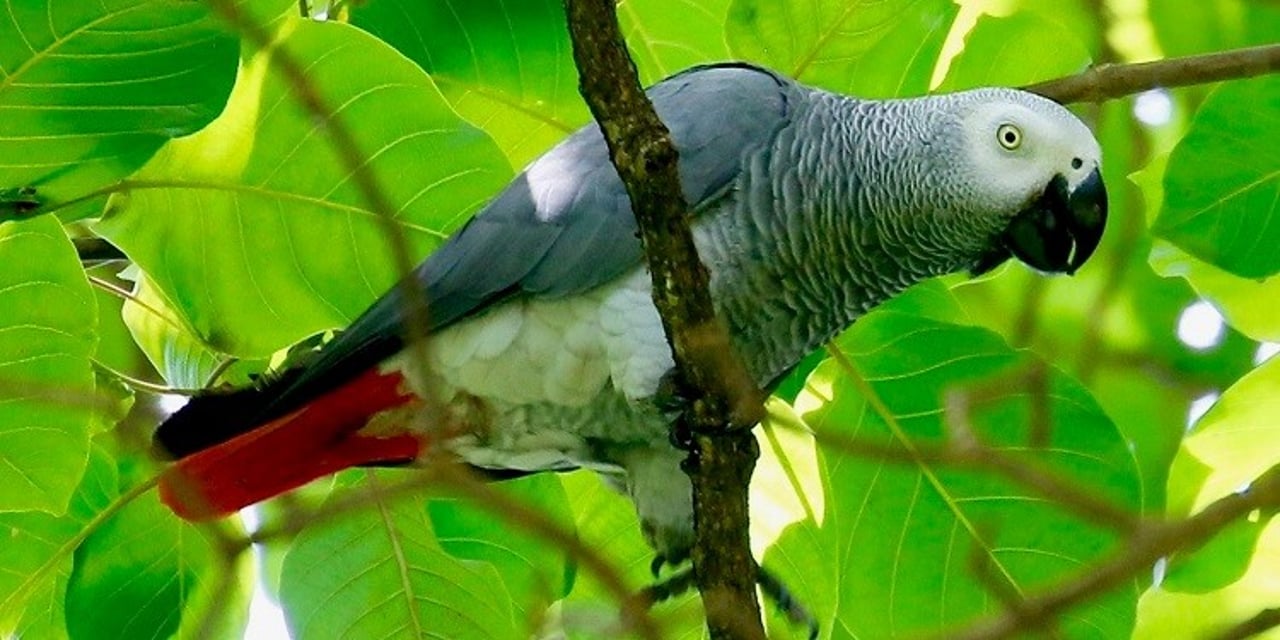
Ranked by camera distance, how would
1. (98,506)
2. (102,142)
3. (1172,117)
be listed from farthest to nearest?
(1172,117), (98,506), (102,142)

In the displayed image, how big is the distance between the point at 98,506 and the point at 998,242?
1.42m

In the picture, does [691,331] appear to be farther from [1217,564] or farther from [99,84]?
[1217,564]

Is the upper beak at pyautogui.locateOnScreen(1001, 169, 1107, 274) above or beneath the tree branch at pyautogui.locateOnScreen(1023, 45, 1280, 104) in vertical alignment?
beneath

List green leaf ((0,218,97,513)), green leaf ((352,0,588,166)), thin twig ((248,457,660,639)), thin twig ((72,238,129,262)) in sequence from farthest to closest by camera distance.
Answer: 1. thin twig ((72,238,129,262))
2. green leaf ((352,0,588,166))
3. green leaf ((0,218,97,513))
4. thin twig ((248,457,660,639))

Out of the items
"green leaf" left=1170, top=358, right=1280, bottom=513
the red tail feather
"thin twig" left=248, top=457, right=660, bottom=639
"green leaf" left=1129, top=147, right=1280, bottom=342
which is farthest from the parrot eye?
"thin twig" left=248, top=457, right=660, bottom=639

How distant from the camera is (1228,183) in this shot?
2164mm

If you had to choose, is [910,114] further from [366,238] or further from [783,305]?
[366,238]

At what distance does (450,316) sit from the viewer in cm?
219

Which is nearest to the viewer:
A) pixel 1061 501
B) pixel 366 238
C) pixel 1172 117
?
pixel 1061 501

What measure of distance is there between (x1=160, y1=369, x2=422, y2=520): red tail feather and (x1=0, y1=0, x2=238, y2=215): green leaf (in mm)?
409

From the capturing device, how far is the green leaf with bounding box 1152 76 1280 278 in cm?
215

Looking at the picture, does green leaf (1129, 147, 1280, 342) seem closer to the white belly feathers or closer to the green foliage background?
the green foliage background

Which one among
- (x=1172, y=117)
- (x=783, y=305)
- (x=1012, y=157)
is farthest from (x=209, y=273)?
(x=1172, y=117)

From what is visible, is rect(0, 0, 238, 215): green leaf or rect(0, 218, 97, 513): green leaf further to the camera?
rect(0, 218, 97, 513): green leaf
